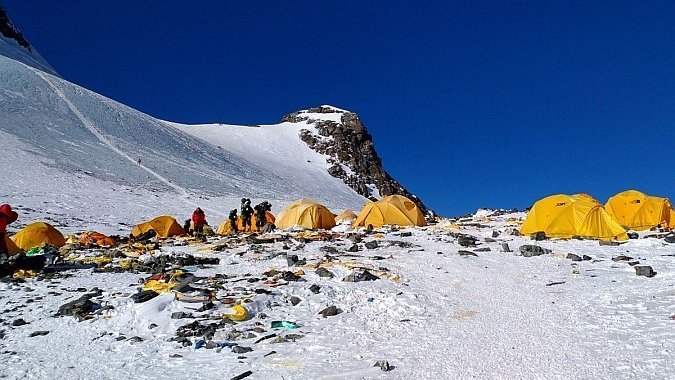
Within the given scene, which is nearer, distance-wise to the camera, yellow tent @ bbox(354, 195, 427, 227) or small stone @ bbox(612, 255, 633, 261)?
small stone @ bbox(612, 255, 633, 261)

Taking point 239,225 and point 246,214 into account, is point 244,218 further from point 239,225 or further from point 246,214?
point 239,225

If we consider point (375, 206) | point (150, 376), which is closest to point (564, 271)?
point (150, 376)

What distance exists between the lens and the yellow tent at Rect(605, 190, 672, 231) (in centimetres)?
2192

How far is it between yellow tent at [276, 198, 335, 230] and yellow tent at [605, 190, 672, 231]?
554 inches

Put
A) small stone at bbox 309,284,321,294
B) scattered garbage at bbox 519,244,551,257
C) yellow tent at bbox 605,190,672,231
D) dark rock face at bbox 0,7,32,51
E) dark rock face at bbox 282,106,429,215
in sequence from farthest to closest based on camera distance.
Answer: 1. dark rock face at bbox 0,7,32,51
2. dark rock face at bbox 282,106,429,215
3. yellow tent at bbox 605,190,672,231
4. scattered garbage at bbox 519,244,551,257
5. small stone at bbox 309,284,321,294

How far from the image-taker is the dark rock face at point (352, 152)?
107 m

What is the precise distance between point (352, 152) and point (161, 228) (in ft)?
310

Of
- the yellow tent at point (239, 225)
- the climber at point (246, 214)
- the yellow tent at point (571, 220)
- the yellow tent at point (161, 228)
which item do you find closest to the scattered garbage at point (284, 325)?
the yellow tent at point (571, 220)

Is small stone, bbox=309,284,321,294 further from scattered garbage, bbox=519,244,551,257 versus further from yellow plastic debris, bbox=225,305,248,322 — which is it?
scattered garbage, bbox=519,244,551,257

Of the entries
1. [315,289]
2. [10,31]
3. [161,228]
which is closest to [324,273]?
[315,289]

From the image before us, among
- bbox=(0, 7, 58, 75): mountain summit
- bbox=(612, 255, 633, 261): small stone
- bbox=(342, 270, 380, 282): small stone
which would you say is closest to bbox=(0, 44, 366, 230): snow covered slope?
bbox=(342, 270, 380, 282): small stone

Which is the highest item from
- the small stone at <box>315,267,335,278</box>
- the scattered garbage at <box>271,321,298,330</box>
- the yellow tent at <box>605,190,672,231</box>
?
the yellow tent at <box>605,190,672,231</box>

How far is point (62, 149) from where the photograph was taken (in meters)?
54.7

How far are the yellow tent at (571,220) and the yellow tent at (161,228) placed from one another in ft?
62.1
